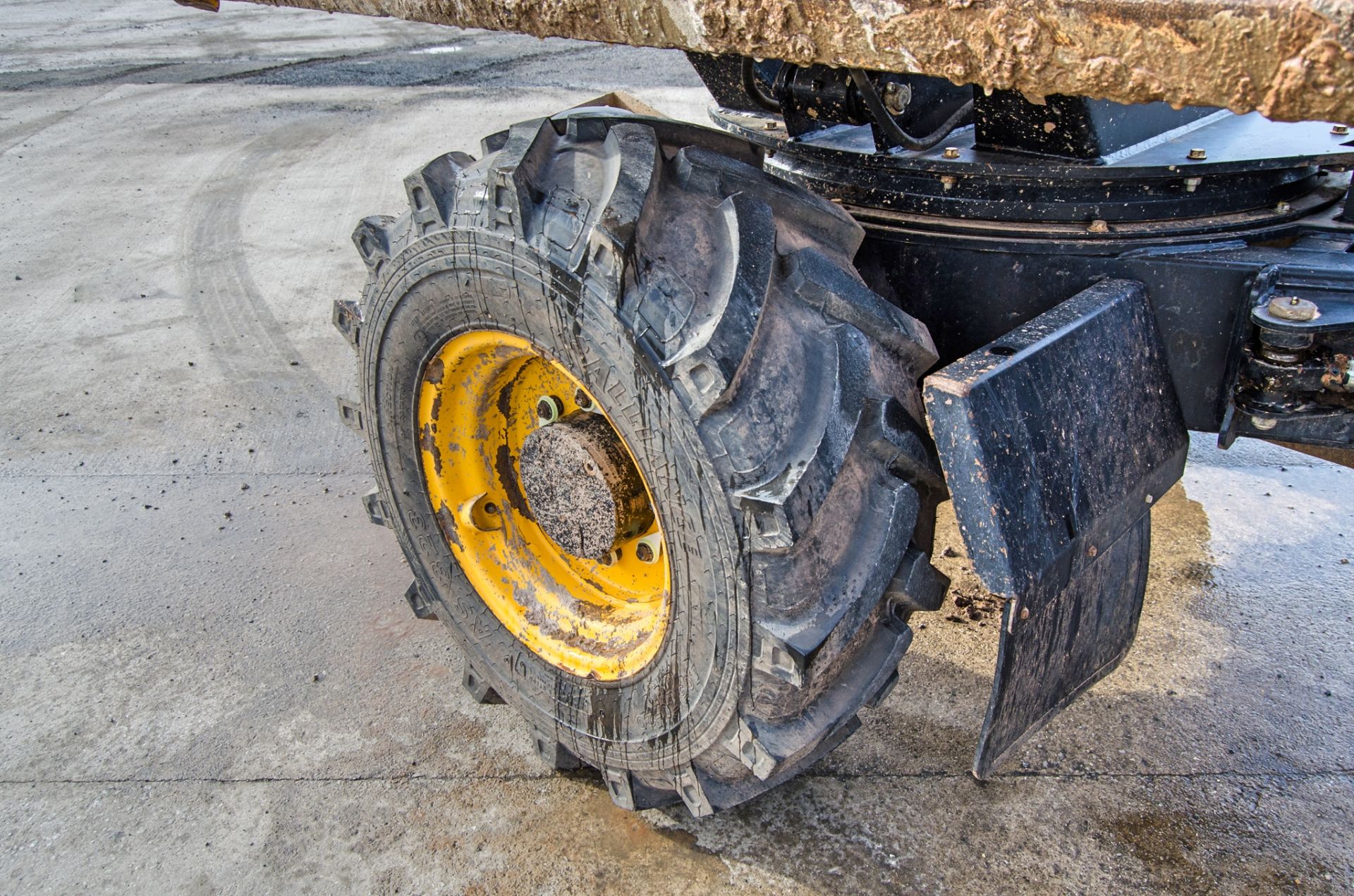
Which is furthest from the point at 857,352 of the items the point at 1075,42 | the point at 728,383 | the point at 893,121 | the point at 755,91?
the point at 755,91

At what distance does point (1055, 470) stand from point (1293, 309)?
16.6 inches

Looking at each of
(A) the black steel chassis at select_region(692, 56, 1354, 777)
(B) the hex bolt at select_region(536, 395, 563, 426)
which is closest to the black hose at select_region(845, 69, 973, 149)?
(A) the black steel chassis at select_region(692, 56, 1354, 777)

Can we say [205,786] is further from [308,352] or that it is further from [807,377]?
[308,352]

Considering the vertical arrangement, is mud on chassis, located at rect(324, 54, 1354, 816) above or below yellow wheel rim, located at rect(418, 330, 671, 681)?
above

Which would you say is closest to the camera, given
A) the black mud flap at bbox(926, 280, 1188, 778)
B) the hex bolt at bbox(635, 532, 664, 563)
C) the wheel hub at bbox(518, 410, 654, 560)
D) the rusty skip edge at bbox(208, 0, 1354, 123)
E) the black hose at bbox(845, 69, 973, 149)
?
the rusty skip edge at bbox(208, 0, 1354, 123)

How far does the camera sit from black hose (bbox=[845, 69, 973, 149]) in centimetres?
190

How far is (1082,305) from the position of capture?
5.78 ft

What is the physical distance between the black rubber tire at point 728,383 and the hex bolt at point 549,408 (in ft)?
1.04

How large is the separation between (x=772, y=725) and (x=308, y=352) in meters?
3.34

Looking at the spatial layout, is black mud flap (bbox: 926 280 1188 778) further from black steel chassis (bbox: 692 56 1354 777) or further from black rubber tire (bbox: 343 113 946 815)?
black rubber tire (bbox: 343 113 946 815)

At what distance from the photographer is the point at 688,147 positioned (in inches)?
71.6

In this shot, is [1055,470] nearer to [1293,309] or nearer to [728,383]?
[1293,309]

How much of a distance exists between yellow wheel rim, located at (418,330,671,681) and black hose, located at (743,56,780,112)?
0.80 metres

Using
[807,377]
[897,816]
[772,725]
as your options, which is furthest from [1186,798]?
[807,377]
